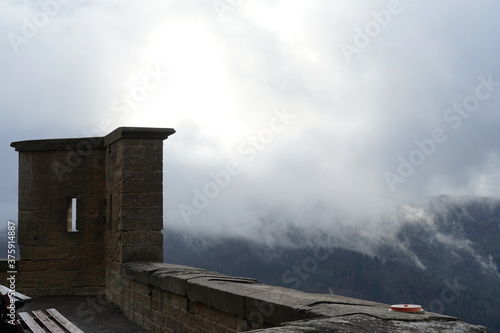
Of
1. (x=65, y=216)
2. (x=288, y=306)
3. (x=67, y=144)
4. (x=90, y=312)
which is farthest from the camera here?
(x=65, y=216)

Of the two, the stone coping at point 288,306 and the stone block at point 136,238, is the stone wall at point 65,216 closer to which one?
the stone block at point 136,238

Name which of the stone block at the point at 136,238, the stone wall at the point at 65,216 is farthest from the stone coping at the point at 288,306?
the stone wall at the point at 65,216

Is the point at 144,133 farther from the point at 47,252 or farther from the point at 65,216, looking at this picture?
the point at 47,252

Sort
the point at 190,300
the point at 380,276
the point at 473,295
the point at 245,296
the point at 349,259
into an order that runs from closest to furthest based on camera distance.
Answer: the point at 245,296 → the point at 190,300 → the point at 473,295 → the point at 380,276 → the point at 349,259

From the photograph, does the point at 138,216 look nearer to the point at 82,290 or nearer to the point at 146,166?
the point at 146,166

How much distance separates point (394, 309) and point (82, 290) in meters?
7.45

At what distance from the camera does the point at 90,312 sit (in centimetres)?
909

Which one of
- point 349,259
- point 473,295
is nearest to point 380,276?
point 349,259

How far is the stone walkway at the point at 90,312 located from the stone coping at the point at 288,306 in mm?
1390

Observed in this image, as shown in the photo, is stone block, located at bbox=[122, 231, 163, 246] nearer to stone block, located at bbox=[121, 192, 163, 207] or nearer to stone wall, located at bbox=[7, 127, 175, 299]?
stone block, located at bbox=[121, 192, 163, 207]

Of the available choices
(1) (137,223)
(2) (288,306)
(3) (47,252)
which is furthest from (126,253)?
(2) (288,306)

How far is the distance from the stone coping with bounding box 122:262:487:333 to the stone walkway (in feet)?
4.56

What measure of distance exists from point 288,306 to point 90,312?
18.5ft

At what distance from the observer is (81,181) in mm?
10398
